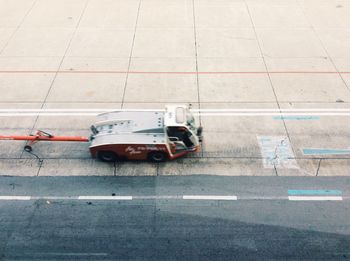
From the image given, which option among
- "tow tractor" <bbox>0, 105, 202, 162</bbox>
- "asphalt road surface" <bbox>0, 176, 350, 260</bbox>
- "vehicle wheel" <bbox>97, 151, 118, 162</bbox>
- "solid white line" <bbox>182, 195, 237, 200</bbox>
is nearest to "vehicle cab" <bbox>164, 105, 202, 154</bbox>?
"tow tractor" <bbox>0, 105, 202, 162</bbox>

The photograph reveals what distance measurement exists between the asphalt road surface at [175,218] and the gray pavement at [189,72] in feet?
2.29

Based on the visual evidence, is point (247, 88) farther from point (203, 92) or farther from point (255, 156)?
point (255, 156)

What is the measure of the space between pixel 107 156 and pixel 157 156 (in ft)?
6.57

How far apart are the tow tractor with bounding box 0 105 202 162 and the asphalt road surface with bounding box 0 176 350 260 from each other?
101 cm

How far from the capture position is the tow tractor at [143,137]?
40.9 ft

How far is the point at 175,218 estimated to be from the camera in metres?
11.2

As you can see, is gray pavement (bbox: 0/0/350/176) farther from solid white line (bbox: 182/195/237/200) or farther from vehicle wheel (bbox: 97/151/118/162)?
solid white line (bbox: 182/195/237/200)

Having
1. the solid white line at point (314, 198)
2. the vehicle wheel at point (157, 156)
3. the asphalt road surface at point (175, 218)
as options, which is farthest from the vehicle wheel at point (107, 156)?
the solid white line at point (314, 198)

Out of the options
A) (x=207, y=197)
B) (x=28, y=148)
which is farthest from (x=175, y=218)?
(x=28, y=148)

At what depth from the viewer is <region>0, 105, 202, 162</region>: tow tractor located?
40.9 feet

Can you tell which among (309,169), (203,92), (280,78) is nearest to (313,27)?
(280,78)

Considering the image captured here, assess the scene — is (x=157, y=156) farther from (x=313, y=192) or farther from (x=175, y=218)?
(x=313, y=192)

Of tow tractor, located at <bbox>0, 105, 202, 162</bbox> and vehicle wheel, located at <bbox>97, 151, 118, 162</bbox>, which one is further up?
tow tractor, located at <bbox>0, 105, 202, 162</bbox>

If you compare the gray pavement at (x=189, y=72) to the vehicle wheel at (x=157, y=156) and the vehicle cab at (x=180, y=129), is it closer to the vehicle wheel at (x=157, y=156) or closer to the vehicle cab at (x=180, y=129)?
the vehicle wheel at (x=157, y=156)
